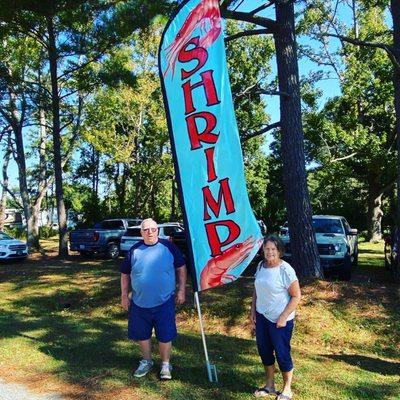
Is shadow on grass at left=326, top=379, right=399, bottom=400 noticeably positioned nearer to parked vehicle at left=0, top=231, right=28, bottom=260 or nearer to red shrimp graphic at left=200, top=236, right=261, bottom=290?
red shrimp graphic at left=200, top=236, right=261, bottom=290

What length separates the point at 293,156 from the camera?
34.5 feet

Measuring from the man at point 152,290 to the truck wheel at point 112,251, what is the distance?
16.4 metres

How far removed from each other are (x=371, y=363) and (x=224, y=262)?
9.84 ft

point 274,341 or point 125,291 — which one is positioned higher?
point 125,291

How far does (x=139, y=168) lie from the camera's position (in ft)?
117

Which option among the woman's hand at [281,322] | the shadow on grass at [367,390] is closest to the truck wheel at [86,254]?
the shadow on grass at [367,390]

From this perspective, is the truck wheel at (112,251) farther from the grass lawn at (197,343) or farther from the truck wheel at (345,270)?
the truck wheel at (345,270)

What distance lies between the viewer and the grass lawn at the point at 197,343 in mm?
4988

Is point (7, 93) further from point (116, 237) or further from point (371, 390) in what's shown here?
point (371, 390)

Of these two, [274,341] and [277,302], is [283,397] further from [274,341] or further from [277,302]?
[277,302]

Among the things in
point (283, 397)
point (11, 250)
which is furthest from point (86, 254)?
point (283, 397)

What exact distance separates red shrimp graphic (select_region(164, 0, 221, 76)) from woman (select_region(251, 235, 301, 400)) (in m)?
2.25

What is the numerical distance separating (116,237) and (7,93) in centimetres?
893

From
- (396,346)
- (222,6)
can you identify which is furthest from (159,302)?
(222,6)
